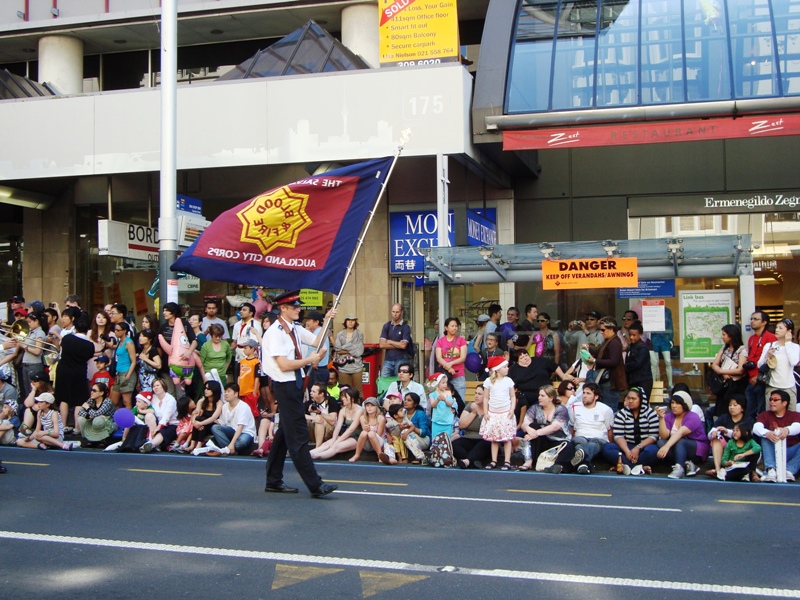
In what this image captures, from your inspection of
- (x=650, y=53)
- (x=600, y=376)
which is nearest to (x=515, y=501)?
(x=600, y=376)

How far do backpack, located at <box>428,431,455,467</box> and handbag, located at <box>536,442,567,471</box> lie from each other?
1.15m

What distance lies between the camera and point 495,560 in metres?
6.50

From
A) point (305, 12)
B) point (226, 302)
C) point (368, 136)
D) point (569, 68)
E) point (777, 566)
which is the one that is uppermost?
point (305, 12)

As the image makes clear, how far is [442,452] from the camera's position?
12117 millimetres

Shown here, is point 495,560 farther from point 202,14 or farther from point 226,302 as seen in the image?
point 202,14

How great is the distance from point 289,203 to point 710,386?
6.19 meters

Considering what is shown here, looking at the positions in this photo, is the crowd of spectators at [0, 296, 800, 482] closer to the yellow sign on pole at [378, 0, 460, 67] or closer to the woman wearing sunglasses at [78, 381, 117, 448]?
the woman wearing sunglasses at [78, 381, 117, 448]

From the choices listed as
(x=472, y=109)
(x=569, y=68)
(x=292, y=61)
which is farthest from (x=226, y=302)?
(x=569, y=68)

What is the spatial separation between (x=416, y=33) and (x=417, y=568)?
12746 millimetres

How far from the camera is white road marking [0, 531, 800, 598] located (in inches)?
228

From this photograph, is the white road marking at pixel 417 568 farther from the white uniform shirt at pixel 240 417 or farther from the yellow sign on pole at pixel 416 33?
the yellow sign on pole at pixel 416 33

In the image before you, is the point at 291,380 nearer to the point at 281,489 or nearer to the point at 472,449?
the point at 281,489

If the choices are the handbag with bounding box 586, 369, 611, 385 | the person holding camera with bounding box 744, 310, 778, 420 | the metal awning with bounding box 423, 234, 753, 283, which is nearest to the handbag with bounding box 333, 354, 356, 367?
the metal awning with bounding box 423, 234, 753, 283

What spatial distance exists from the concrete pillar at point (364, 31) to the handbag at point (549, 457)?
11432 millimetres
